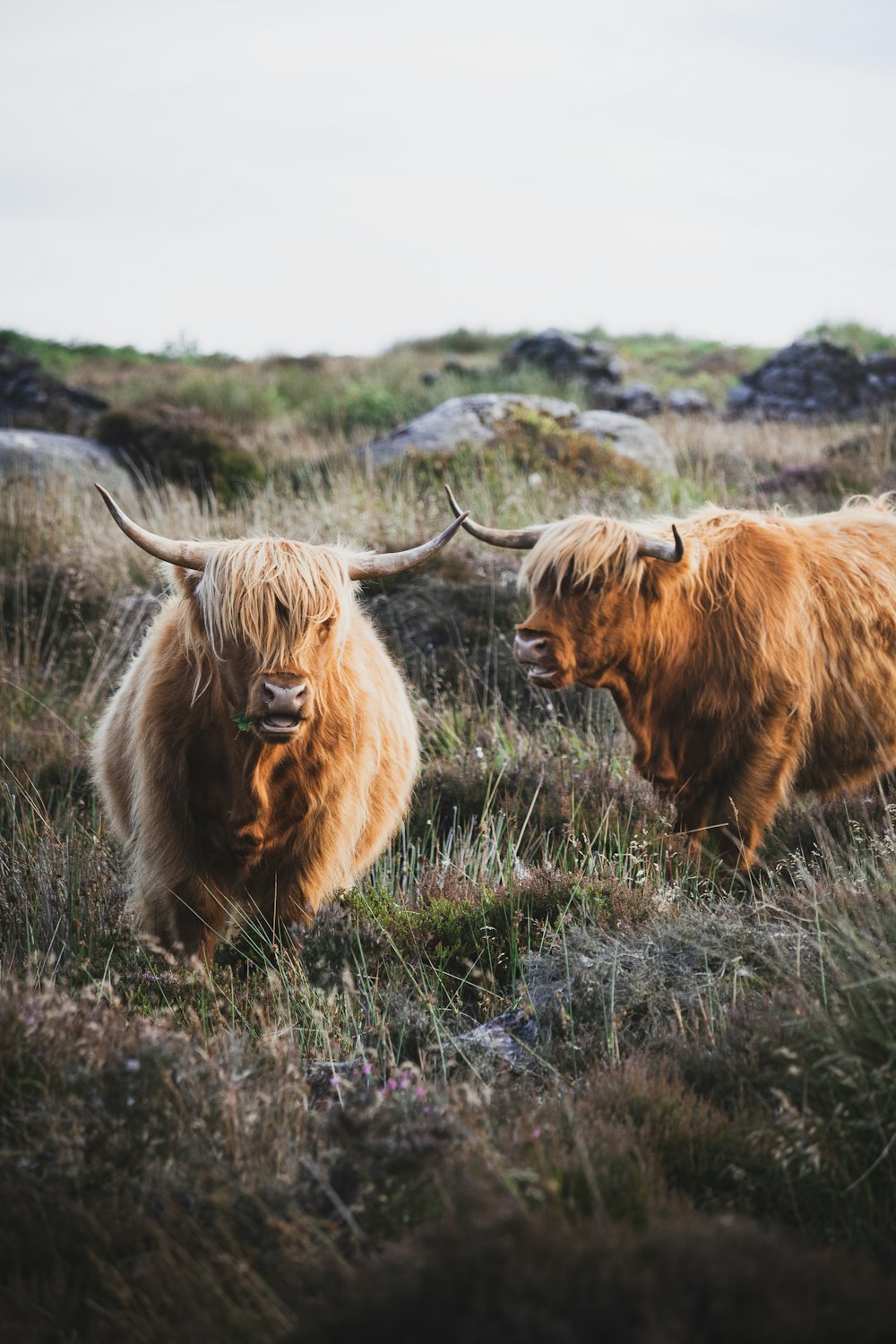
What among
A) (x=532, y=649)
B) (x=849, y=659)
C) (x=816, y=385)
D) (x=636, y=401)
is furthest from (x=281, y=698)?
(x=816, y=385)

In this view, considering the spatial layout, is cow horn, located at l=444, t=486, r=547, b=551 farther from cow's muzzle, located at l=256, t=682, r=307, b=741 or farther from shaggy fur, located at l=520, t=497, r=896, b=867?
cow's muzzle, located at l=256, t=682, r=307, b=741

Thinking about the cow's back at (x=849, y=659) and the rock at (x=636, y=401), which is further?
the rock at (x=636, y=401)

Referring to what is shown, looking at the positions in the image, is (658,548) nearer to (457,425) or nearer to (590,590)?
(590,590)

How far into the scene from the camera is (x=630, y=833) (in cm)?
454

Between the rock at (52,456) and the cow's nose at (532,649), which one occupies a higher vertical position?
the rock at (52,456)

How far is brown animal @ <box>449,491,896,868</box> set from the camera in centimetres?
415

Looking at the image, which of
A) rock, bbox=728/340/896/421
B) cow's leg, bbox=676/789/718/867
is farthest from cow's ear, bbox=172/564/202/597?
rock, bbox=728/340/896/421

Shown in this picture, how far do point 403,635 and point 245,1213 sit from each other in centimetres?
496

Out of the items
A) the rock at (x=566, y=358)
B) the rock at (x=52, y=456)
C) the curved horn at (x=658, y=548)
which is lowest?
the curved horn at (x=658, y=548)

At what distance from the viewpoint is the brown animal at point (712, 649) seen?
→ 4.15 meters

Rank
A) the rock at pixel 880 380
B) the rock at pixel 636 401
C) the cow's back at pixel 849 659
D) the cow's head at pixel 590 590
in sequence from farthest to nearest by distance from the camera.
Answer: the rock at pixel 880 380, the rock at pixel 636 401, the cow's back at pixel 849 659, the cow's head at pixel 590 590

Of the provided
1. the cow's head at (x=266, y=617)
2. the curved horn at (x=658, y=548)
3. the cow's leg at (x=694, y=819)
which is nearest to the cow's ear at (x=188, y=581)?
the cow's head at (x=266, y=617)

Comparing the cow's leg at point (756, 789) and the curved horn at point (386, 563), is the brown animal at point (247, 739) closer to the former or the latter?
the curved horn at point (386, 563)

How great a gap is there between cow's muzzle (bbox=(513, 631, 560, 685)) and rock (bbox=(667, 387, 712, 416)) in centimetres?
1565
